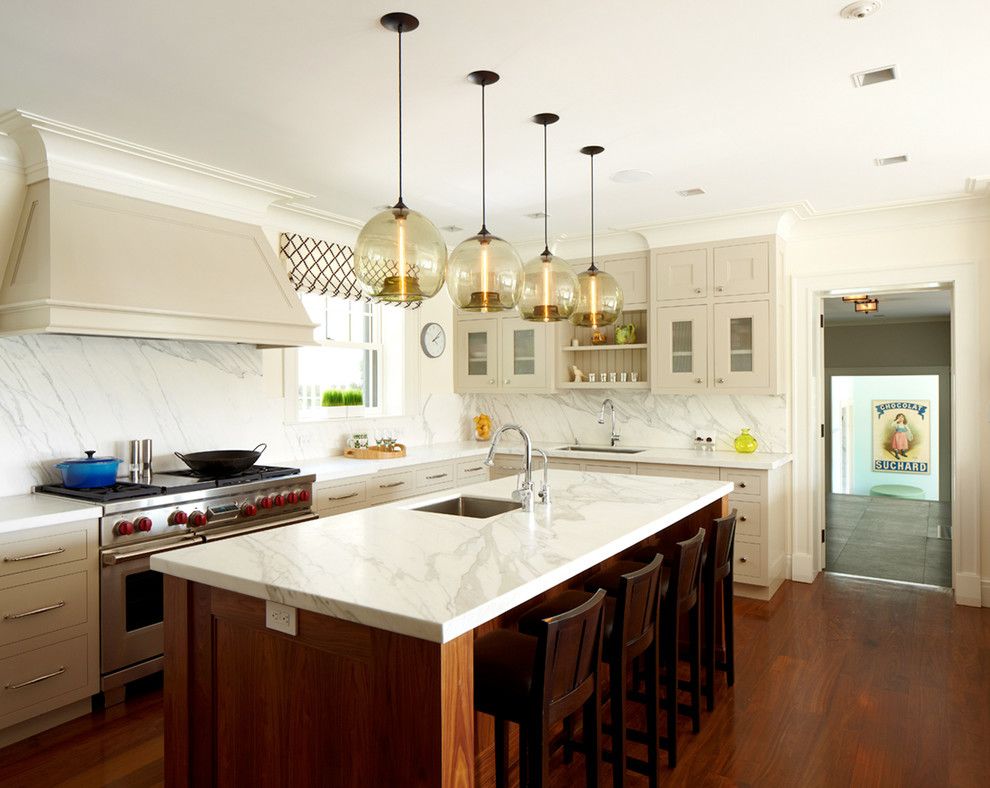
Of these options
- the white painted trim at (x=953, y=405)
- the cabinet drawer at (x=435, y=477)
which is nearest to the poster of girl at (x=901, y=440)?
the white painted trim at (x=953, y=405)

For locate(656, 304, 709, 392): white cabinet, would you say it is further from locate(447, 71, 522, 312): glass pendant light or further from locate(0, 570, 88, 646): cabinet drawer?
locate(0, 570, 88, 646): cabinet drawer

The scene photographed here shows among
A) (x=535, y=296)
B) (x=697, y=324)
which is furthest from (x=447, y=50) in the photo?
(x=697, y=324)

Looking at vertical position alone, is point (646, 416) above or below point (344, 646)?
above

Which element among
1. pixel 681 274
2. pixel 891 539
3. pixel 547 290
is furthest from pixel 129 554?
pixel 891 539

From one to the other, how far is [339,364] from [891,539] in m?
5.13

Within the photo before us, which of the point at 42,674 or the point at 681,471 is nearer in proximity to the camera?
the point at 42,674

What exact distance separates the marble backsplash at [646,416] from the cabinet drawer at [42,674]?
388 centimetres

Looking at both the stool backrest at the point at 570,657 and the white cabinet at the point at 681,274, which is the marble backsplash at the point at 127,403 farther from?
the stool backrest at the point at 570,657

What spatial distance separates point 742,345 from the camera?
16.3 feet

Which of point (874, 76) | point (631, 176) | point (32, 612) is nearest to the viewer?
point (874, 76)

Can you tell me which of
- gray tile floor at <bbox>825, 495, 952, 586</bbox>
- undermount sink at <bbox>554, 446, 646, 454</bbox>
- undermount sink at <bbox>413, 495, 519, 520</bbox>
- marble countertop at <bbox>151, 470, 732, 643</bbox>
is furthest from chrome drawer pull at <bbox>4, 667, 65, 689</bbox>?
gray tile floor at <bbox>825, 495, 952, 586</bbox>

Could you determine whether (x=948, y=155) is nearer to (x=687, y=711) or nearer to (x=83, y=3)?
(x=687, y=711)

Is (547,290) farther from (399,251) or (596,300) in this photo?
(399,251)

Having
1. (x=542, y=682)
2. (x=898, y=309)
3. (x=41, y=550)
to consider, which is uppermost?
(x=898, y=309)
